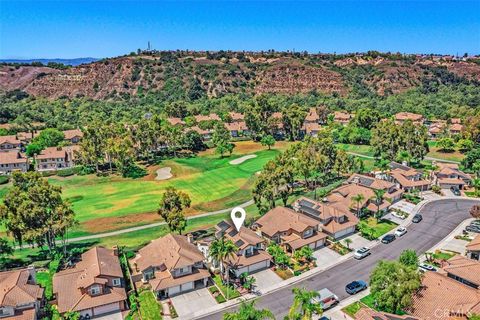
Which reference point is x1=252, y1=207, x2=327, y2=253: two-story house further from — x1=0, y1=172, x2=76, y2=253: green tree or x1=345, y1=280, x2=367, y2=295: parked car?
x1=0, y1=172, x2=76, y2=253: green tree

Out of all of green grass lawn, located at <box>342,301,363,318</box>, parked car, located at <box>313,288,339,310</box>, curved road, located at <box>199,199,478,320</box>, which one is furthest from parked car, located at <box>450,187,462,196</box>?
parked car, located at <box>313,288,339,310</box>

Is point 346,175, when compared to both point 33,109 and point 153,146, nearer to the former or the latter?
point 153,146

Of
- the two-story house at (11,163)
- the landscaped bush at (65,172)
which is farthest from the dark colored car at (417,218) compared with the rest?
the two-story house at (11,163)

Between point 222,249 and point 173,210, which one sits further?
point 173,210

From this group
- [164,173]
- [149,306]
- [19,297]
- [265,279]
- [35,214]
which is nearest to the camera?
[19,297]

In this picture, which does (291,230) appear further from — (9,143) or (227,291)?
(9,143)

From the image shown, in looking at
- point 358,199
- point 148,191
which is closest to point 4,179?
point 148,191
